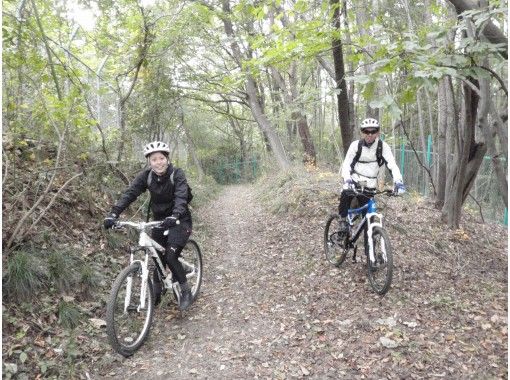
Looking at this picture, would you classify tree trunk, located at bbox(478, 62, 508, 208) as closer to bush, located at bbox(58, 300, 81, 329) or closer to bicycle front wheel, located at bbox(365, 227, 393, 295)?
bicycle front wheel, located at bbox(365, 227, 393, 295)

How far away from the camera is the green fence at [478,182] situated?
12195 mm

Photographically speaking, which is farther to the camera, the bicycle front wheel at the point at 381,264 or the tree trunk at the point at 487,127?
the tree trunk at the point at 487,127

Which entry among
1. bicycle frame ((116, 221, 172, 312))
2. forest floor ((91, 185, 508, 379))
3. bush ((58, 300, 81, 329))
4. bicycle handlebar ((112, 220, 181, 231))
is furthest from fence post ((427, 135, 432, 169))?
bush ((58, 300, 81, 329))

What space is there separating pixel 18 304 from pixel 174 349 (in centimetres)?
180

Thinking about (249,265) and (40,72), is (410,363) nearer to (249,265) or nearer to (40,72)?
(249,265)

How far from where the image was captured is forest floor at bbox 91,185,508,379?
159 inches

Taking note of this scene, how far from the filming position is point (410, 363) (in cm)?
395

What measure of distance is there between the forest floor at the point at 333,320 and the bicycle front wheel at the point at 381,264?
170 mm

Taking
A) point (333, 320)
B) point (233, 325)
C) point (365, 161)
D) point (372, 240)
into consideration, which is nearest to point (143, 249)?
point (233, 325)

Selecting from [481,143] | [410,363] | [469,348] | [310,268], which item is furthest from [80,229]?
[481,143]

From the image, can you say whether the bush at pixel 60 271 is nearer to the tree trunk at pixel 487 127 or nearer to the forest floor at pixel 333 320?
the forest floor at pixel 333 320

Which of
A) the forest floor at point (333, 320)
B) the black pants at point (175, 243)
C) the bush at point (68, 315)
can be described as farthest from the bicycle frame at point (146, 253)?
the bush at point (68, 315)

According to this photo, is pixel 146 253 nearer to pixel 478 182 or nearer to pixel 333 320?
pixel 333 320

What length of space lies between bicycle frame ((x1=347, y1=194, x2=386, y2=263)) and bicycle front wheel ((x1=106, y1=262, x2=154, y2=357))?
293 centimetres
